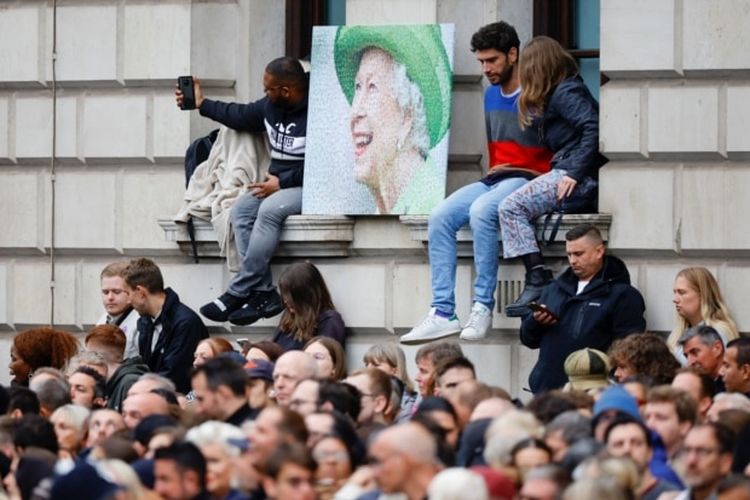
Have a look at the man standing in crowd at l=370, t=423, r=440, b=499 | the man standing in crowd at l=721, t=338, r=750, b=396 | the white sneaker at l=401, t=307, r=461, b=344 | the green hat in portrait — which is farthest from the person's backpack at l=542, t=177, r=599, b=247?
the man standing in crowd at l=370, t=423, r=440, b=499

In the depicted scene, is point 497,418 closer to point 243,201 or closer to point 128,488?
point 128,488

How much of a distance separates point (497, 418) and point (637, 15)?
6090 millimetres

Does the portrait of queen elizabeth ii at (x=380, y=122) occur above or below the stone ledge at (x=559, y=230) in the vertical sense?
above

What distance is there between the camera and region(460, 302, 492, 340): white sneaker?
19312 mm

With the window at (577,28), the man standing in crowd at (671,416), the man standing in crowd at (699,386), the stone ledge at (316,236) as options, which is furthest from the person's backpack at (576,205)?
the man standing in crowd at (671,416)

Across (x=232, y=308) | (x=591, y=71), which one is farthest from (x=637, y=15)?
(x=232, y=308)

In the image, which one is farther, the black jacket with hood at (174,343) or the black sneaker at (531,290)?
the black jacket with hood at (174,343)

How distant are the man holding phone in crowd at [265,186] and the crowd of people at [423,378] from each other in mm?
17

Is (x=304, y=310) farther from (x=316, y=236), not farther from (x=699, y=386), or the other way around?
(x=699, y=386)

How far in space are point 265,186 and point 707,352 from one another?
15.4ft

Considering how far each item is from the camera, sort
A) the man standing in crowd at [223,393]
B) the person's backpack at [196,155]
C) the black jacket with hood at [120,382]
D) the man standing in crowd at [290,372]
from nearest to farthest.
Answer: the man standing in crowd at [223,393] < the man standing in crowd at [290,372] < the black jacket with hood at [120,382] < the person's backpack at [196,155]

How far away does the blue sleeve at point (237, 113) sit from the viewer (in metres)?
20.7

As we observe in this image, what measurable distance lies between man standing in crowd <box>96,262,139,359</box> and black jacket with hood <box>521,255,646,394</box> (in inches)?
120

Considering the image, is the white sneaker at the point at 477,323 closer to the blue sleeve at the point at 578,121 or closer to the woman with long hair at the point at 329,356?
the blue sleeve at the point at 578,121
